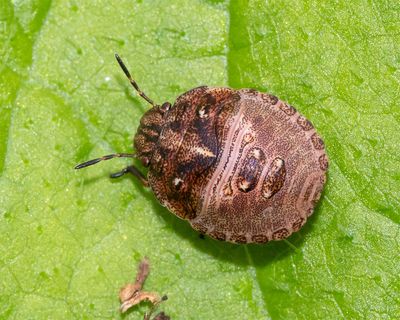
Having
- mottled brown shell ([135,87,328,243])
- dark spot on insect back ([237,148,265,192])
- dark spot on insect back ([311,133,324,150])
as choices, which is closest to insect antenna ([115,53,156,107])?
mottled brown shell ([135,87,328,243])

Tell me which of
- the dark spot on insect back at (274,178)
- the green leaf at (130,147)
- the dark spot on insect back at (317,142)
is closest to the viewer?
the dark spot on insect back at (274,178)

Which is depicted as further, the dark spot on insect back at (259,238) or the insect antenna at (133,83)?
the insect antenna at (133,83)

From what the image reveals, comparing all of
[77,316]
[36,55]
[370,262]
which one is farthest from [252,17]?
[77,316]

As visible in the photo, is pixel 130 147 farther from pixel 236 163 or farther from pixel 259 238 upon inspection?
pixel 259 238

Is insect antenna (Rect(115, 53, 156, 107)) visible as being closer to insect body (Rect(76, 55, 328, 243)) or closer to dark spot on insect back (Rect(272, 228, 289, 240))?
insect body (Rect(76, 55, 328, 243))

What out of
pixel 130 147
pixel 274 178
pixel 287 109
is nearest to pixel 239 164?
pixel 274 178

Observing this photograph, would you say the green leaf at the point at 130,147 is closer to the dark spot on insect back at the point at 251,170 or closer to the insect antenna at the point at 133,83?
the insect antenna at the point at 133,83

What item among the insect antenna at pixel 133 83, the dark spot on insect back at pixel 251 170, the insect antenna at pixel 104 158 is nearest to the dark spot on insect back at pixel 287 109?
the dark spot on insect back at pixel 251 170
